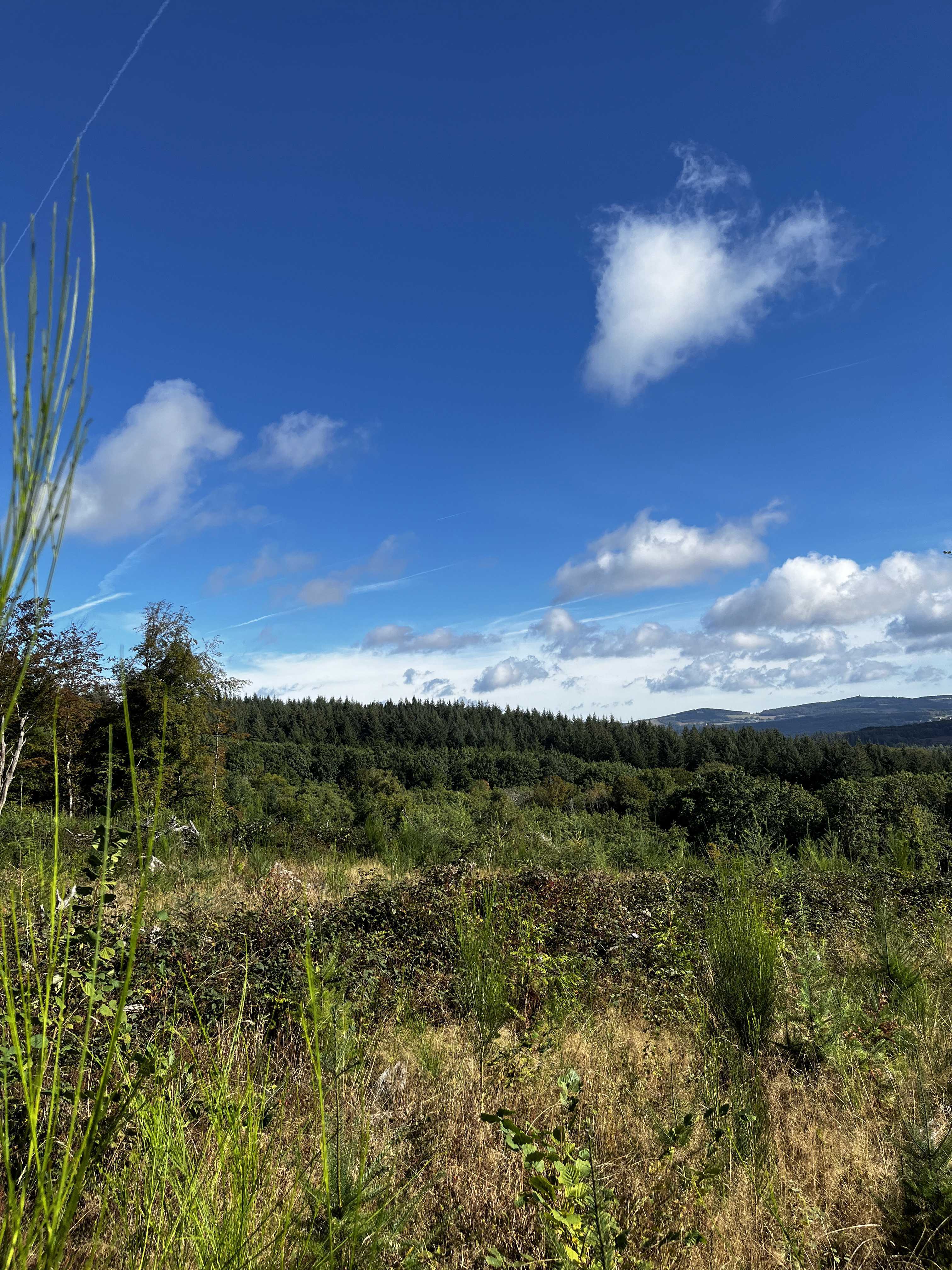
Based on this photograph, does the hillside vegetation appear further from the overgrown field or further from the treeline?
the treeline

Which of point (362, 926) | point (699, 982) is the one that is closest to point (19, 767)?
point (362, 926)

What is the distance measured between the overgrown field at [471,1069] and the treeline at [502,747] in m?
13.3

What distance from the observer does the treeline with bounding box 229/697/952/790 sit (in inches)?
1393

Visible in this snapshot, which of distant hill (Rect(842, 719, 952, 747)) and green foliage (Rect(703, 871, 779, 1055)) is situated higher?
green foliage (Rect(703, 871, 779, 1055))

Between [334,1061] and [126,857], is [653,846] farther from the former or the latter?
[334,1061]

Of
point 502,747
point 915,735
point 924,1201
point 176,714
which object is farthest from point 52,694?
point 915,735

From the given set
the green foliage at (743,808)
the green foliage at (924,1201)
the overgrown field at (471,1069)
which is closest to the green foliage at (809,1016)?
the overgrown field at (471,1069)

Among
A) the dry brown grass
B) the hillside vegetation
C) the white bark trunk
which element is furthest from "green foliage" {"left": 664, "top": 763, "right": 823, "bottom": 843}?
the white bark trunk

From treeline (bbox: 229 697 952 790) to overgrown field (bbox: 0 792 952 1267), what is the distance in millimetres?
13335

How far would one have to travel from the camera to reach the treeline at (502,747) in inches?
1393

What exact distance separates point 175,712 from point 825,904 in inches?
445

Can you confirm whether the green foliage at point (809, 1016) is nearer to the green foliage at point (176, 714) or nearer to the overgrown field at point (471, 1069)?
the overgrown field at point (471, 1069)

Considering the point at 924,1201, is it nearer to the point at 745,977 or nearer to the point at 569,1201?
the point at 569,1201

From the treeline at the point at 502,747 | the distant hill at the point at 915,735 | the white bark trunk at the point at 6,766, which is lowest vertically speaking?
the distant hill at the point at 915,735
